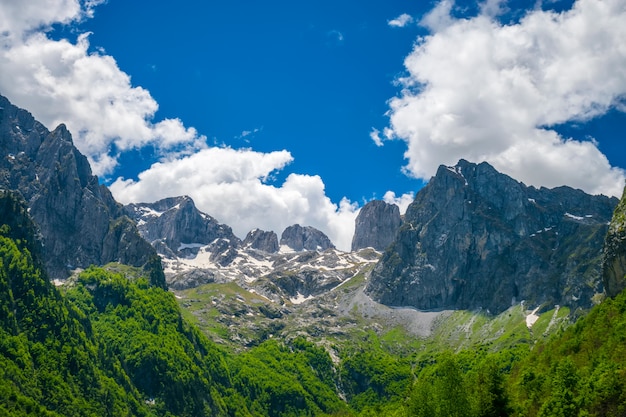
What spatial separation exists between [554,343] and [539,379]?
5947cm

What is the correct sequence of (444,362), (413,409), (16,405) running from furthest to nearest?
(16,405)
(413,409)
(444,362)

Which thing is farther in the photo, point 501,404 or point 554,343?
point 554,343

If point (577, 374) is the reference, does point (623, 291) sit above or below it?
above

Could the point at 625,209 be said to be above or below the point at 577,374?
above

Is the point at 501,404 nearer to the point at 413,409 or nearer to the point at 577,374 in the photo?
the point at 413,409

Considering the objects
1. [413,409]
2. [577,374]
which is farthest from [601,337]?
[413,409]

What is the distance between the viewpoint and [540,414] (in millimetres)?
106312

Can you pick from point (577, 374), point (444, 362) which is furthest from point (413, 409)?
point (577, 374)

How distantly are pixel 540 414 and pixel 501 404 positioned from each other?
23488 millimetres

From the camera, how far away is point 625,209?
197m

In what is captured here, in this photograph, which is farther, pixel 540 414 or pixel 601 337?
pixel 601 337

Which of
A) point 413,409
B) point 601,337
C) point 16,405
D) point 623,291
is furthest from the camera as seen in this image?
point 16,405

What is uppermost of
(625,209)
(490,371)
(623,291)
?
(625,209)

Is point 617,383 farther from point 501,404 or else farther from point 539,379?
point 539,379
